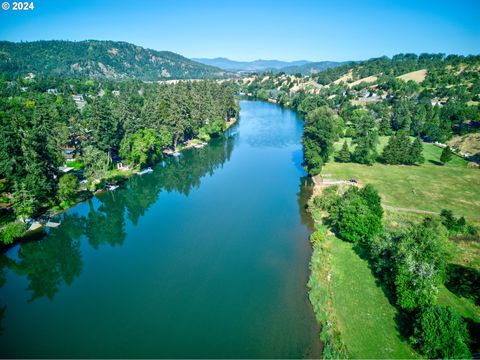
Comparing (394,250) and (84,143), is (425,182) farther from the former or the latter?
(84,143)

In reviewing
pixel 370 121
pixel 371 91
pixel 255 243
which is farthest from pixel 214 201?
pixel 371 91

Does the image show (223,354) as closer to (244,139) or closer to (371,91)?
(244,139)

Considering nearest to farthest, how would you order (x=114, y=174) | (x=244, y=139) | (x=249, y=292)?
(x=249, y=292)
(x=114, y=174)
(x=244, y=139)

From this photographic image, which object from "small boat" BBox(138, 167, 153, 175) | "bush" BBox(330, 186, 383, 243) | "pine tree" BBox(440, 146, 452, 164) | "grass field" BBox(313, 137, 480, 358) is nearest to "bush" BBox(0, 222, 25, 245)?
"small boat" BBox(138, 167, 153, 175)

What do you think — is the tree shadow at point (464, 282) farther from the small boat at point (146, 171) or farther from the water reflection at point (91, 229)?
the small boat at point (146, 171)

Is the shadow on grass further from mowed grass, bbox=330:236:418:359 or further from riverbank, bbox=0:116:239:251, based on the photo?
riverbank, bbox=0:116:239:251

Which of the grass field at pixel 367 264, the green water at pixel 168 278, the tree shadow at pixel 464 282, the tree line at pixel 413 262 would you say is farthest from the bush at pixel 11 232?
the tree shadow at pixel 464 282
